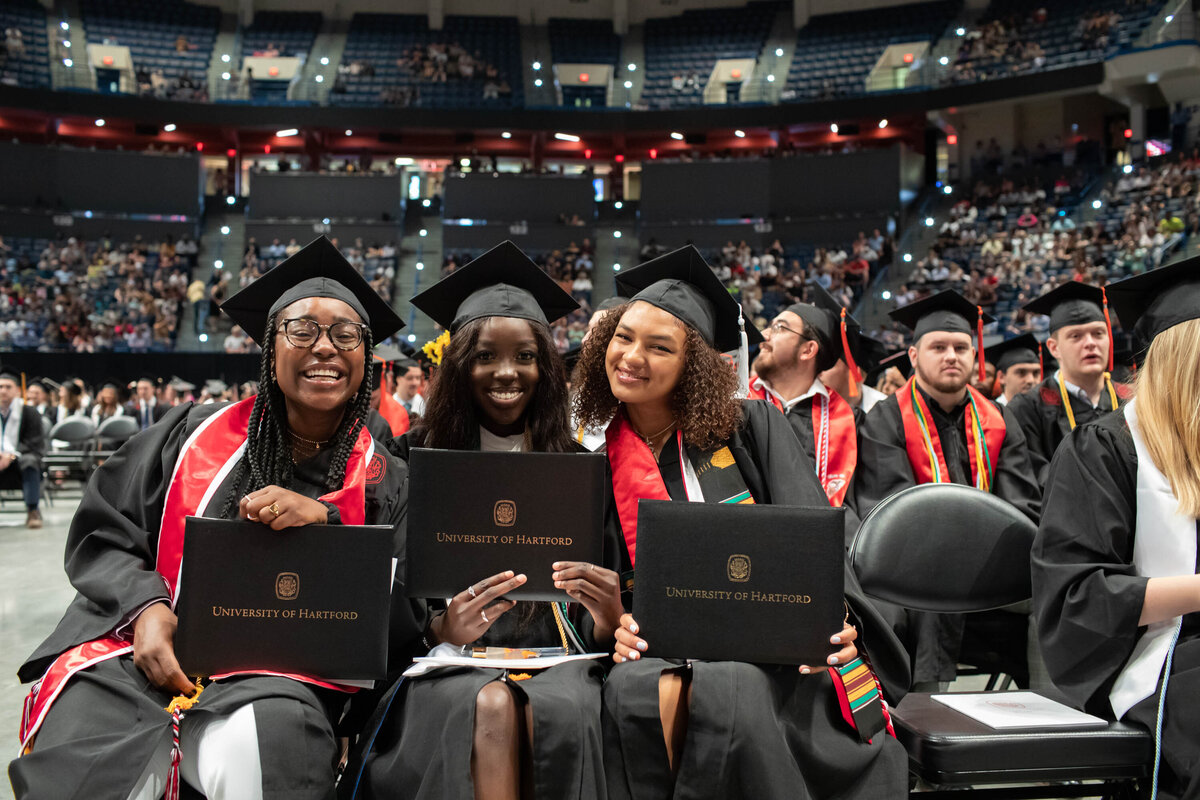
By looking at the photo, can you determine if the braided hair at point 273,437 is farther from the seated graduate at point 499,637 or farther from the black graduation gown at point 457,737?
the black graduation gown at point 457,737

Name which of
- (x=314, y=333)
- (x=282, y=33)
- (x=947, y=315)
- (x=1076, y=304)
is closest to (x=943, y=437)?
(x=947, y=315)

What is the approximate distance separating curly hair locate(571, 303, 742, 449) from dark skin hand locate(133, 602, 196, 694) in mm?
1272

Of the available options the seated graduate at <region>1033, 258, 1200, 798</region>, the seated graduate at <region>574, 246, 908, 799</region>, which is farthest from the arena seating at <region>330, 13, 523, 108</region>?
the seated graduate at <region>1033, 258, 1200, 798</region>

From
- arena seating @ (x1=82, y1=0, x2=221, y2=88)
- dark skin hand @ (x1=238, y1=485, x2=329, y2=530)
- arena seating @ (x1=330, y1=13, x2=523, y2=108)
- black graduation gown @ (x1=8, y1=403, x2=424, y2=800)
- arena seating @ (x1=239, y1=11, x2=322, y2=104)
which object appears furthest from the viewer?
arena seating @ (x1=239, y1=11, x2=322, y2=104)

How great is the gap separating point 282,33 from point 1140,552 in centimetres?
3013

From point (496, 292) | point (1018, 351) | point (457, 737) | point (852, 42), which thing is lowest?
point (457, 737)

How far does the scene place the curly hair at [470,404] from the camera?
2.73 m

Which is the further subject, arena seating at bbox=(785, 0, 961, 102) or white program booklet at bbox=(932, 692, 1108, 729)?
arena seating at bbox=(785, 0, 961, 102)

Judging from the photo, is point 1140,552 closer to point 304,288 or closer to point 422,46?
point 304,288

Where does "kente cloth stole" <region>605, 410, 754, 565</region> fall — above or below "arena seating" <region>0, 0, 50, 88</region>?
below

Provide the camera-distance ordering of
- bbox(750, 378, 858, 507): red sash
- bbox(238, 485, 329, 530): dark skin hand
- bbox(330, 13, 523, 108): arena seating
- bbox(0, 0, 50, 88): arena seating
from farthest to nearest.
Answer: bbox(330, 13, 523, 108): arena seating, bbox(0, 0, 50, 88): arena seating, bbox(750, 378, 858, 507): red sash, bbox(238, 485, 329, 530): dark skin hand

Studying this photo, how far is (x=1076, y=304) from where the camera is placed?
4500 millimetres

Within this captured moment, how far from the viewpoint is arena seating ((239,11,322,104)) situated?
27.9 meters

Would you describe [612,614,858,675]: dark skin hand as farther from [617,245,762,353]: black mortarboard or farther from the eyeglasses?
the eyeglasses
